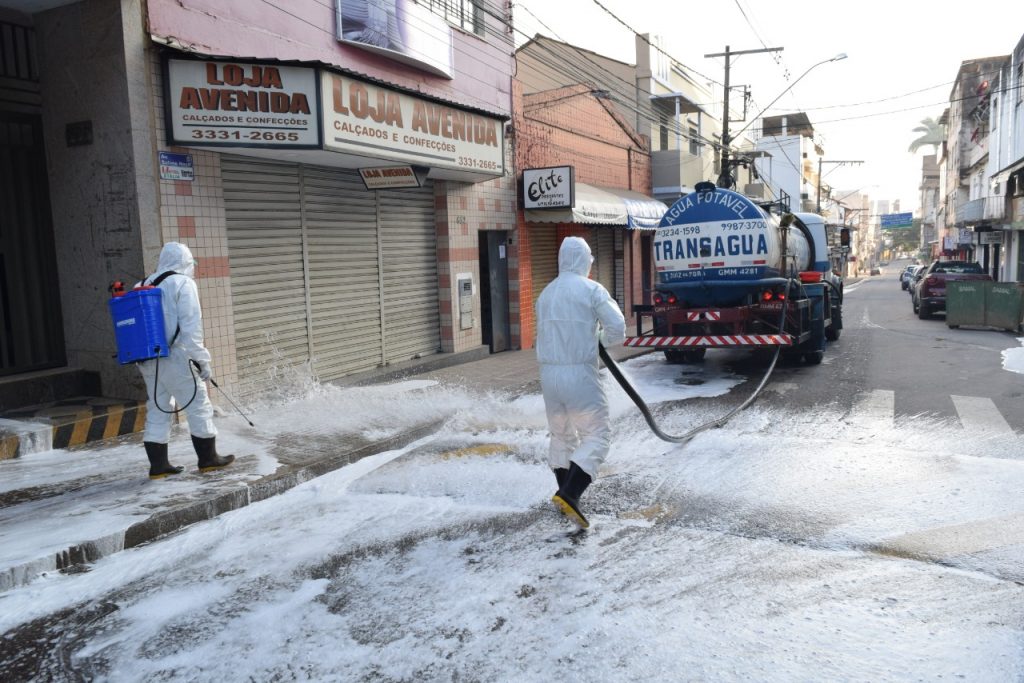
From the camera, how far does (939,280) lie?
20.4 metres

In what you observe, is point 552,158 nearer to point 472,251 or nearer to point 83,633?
point 472,251

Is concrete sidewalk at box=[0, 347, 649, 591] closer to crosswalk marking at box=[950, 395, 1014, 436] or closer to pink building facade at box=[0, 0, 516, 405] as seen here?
pink building facade at box=[0, 0, 516, 405]

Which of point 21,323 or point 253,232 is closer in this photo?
point 21,323

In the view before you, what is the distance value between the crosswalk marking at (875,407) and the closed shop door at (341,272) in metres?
6.64

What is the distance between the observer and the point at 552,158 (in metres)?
16.3

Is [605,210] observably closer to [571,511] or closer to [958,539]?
[571,511]

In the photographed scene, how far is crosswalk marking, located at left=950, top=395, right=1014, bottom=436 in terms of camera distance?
737cm

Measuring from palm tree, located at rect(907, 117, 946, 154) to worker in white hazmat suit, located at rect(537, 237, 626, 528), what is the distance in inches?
4038

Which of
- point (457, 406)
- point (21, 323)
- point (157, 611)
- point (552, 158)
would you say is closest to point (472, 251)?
point (552, 158)

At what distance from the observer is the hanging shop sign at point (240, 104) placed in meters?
7.66

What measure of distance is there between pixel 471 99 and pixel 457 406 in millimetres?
6375

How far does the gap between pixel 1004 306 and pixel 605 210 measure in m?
9.17

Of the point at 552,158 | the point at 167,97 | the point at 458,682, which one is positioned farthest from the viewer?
the point at 552,158

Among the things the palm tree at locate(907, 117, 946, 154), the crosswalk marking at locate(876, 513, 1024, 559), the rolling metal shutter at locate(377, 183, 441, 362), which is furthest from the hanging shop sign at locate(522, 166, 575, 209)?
the palm tree at locate(907, 117, 946, 154)
